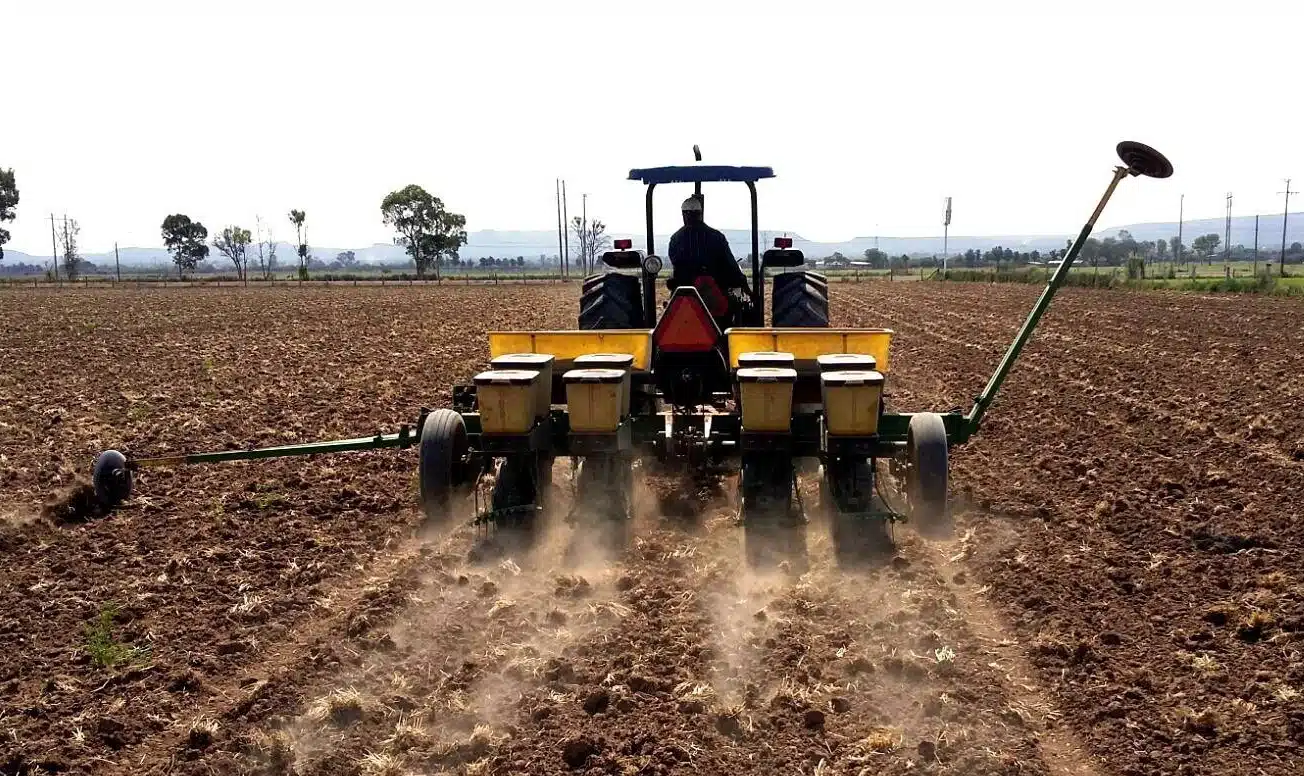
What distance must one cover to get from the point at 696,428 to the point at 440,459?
1.74 meters

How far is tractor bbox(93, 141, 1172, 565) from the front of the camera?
5754 mm

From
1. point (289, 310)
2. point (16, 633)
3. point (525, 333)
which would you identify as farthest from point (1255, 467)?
point (289, 310)

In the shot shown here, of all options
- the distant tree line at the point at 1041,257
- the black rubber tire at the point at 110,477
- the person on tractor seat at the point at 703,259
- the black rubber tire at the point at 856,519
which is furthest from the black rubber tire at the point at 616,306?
the distant tree line at the point at 1041,257

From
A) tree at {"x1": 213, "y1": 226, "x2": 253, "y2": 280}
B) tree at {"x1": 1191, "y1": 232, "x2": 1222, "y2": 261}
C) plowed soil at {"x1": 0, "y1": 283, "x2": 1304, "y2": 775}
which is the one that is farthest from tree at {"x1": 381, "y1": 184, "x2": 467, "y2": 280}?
tree at {"x1": 1191, "y1": 232, "x2": 1222, "y2": 261}

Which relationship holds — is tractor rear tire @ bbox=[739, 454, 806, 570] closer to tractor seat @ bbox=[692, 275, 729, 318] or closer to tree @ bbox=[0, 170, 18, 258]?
tractor seat @ bbox=[692, 275, 729, 318]

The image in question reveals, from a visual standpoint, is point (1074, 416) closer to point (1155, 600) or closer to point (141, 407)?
point (1155, 600)

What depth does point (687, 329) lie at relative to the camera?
6.86 m

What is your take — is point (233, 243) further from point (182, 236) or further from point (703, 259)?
point (703, 259)

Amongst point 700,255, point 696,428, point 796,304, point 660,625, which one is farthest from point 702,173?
point 660,625

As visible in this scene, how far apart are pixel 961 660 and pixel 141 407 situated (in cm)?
1046

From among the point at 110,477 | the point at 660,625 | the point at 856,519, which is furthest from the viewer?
the point at 110,477

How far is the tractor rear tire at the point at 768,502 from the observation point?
6.06 metres

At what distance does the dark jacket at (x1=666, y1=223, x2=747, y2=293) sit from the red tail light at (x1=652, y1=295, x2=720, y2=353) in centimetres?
136

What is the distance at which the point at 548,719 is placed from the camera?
387cm
